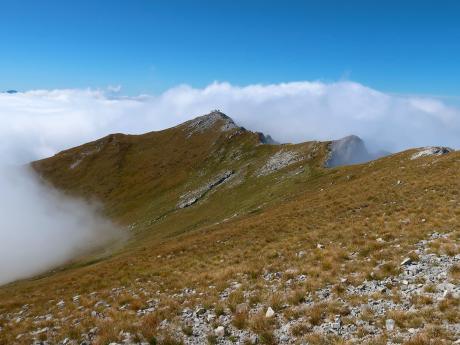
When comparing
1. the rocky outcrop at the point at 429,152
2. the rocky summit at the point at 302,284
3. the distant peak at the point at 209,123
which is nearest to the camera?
the rocky summit at the point at 302,284

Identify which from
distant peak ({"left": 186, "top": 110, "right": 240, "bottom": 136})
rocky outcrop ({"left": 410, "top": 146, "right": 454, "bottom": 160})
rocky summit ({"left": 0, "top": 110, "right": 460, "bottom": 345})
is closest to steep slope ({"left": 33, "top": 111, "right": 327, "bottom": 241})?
distant peak ({"left": 186, "top": 110, "right": 240, "bottom": 136})

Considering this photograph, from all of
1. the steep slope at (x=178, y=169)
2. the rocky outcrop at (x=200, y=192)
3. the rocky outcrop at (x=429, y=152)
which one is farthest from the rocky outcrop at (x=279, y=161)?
the rocky outcrop at (x=429, y=152)

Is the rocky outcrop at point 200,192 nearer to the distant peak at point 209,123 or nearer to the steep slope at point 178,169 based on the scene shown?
the steep slope at point 178,169

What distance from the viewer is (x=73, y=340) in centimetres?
1523

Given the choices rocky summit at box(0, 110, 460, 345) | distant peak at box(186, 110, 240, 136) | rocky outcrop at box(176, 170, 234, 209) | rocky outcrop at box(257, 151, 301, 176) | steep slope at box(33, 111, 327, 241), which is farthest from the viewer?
distant peak at box(186, 110, 240, 136)

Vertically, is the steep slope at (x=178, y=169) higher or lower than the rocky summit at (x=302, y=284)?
higher

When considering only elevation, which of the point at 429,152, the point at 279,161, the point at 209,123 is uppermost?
the point at 209,123

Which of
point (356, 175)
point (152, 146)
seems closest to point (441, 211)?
point (356, 175)

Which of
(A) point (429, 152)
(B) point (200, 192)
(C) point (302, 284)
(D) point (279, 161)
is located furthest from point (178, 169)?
(C) point (302, 284)

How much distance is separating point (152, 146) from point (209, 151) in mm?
37762

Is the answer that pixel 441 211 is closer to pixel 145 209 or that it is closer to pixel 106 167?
pixel 145 209

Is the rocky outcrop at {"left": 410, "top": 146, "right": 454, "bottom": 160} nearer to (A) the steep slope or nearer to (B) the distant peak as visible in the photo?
(A) the steep slope

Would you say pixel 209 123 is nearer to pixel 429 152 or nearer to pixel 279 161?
pixel 279 161

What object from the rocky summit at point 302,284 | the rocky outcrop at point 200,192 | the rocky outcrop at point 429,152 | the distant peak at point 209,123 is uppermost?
the distant peak at point 209,123
